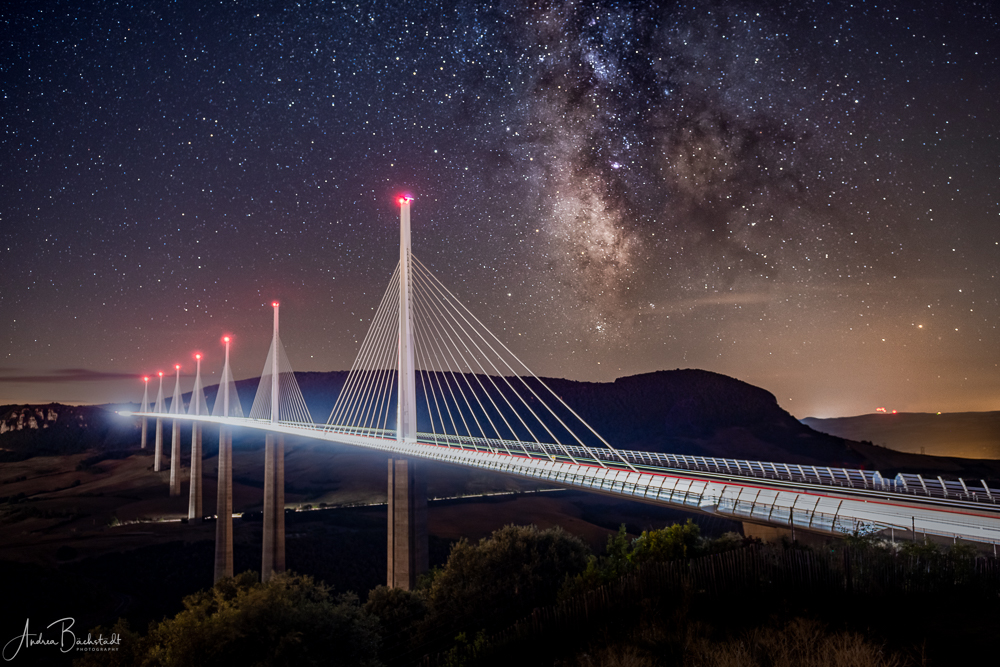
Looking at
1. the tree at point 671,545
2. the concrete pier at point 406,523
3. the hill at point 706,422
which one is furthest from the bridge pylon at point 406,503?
the hill at point 706,422

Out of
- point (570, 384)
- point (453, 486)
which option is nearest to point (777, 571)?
point (453, 486)

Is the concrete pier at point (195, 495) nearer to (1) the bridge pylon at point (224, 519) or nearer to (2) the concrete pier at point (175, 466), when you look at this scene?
(1) the bridge pylon at point (224, 519)

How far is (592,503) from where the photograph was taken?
74562 mm

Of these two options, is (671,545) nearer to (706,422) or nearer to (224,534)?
(224,534)

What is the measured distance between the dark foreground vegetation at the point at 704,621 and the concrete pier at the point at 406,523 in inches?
411

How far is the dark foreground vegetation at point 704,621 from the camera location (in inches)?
358

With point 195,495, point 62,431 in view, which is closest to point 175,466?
point 195,495

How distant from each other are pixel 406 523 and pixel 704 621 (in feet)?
72.0

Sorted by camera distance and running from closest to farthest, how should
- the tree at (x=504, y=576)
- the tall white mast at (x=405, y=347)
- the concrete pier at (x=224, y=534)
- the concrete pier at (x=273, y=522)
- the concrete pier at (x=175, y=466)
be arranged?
the tree at (x=504, y=576)
the tall white mast at (x=405, y=347)
the concrete pier at (x=273, y=522)
the concrete pier at (x=224, y=534)
the concrete pier at (x=175, y=466)

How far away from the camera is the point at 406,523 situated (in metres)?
30.7

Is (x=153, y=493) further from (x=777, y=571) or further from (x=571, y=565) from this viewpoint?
(x=777, y=571)

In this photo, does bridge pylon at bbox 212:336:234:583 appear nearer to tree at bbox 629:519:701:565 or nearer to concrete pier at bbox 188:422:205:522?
concrete pier at bbox 188:422:205:522

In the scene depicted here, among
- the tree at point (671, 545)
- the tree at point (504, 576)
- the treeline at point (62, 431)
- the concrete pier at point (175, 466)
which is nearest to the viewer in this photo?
the tree at point (504, 576)

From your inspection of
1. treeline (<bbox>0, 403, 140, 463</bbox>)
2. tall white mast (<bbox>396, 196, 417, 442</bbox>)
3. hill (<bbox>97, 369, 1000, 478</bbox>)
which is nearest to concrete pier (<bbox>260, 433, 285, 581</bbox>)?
tall white mast (<bbox>396, 196, 417, 442</bbox>)
